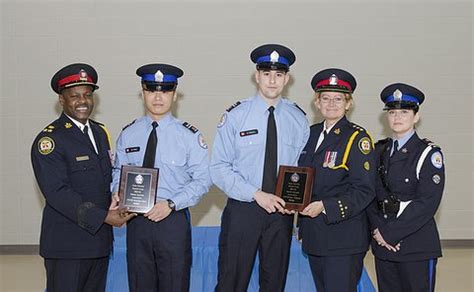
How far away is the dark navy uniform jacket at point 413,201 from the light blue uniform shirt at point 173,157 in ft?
3.54

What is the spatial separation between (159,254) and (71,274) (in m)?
0.51

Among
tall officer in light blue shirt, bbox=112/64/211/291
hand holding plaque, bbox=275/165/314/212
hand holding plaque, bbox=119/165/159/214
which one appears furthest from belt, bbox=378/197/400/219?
hand holding plaque, bbox=119/165/159/214

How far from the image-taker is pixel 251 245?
339cm

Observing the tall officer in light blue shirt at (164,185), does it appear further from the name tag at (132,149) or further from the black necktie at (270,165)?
the black necktie at (270,165)

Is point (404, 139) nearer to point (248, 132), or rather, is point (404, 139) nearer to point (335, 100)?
point (335, 100)

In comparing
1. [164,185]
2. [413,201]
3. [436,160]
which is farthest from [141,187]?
[436,160]

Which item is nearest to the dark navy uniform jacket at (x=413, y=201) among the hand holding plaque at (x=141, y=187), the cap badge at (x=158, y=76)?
the hand holding plaque at (x=141, y=187)

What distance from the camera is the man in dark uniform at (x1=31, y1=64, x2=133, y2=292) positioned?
3.29 m

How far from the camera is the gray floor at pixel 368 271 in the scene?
529cm

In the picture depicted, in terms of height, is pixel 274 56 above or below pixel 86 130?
above

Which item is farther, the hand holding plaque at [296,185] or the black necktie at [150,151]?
the black necktie at [150,151]

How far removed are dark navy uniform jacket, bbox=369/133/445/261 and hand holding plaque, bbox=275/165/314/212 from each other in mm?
481

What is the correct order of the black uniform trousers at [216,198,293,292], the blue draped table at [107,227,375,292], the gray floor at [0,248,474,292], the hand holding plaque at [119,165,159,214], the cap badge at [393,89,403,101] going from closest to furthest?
the hand holding plaque at [119,165,159,214], the black uniform trousers at [216,198,293,292], the cap badge at [393,89,403,101], the blue draped table at [107,227,375,292], the gray floor at [0,248,474,292]

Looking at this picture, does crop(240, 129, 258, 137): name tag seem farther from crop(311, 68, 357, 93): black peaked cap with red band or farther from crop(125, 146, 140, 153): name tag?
crop(125, 146, 140, 153): name tag
